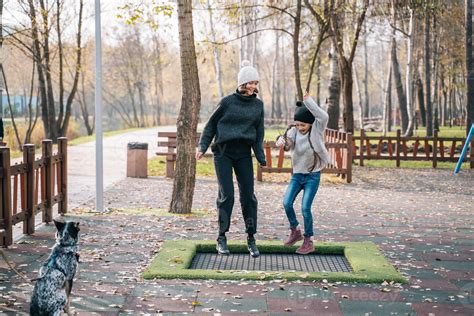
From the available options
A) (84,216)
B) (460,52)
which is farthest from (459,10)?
(84,216)

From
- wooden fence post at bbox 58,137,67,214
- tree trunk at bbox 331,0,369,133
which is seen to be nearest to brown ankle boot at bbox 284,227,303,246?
wooden fence post at bbox 58,137,67,214

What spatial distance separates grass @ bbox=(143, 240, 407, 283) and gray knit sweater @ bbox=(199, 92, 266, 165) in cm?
135

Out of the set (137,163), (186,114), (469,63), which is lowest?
(137,163)

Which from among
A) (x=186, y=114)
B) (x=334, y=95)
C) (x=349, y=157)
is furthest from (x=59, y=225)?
(x=334, y=95)

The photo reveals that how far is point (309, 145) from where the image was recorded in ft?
24.7

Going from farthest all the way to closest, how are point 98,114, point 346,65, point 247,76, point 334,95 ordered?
point 334,95 → point 346,65 → point 98,114 → point 247,76

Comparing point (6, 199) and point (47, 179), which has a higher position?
point (47, 179)

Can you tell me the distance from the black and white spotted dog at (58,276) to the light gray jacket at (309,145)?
3201mm

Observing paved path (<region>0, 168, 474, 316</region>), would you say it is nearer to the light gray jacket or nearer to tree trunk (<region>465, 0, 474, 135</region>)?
the light gray jacket

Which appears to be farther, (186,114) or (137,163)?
(137,163)

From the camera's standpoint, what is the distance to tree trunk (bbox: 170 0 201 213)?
35.0 feet

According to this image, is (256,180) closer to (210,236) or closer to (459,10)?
(210,236)

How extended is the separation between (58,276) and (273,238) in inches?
177

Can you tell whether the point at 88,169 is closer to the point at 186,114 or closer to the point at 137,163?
the point at 137,163
